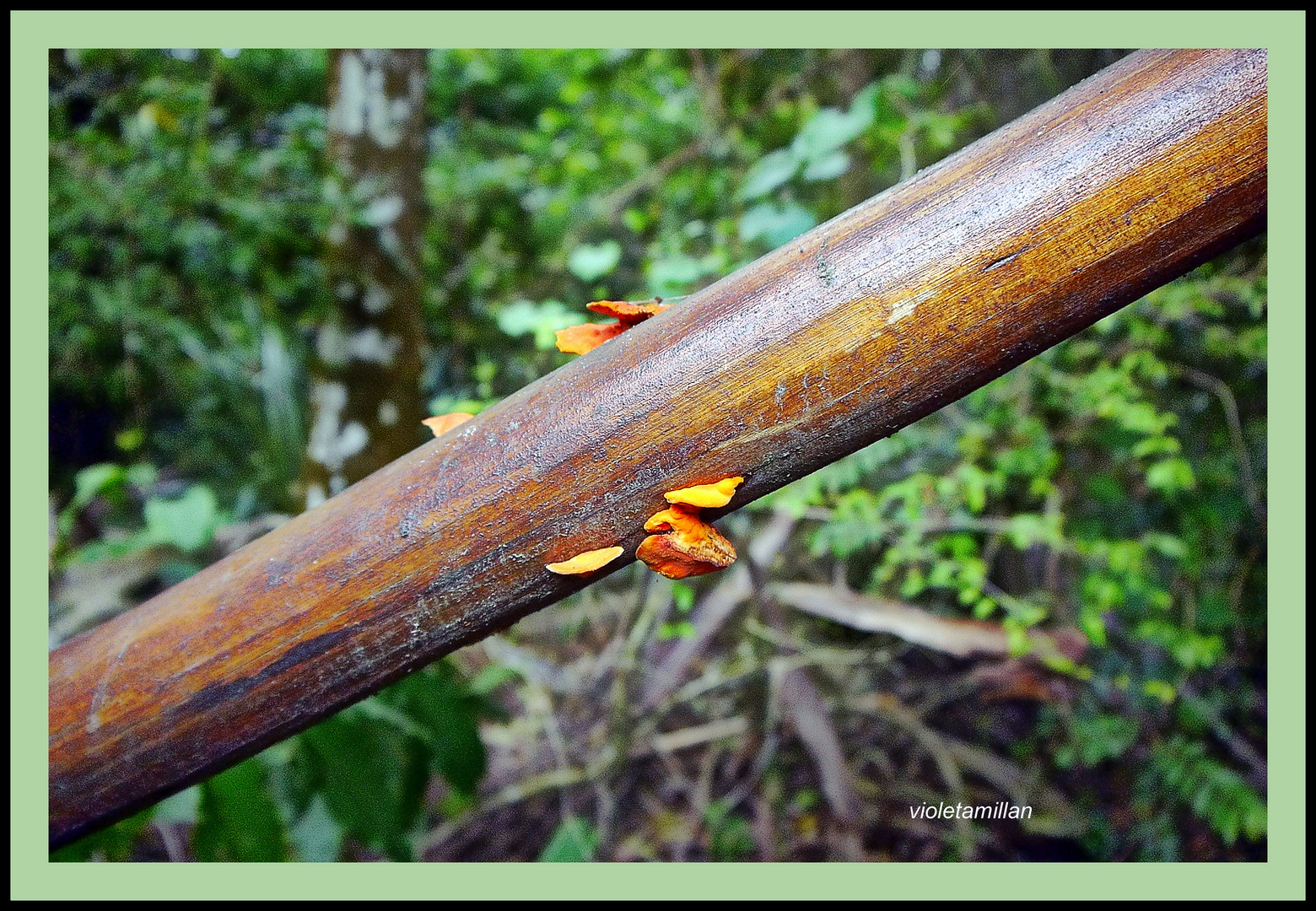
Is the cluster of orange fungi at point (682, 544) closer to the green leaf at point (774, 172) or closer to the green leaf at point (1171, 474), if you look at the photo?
the green leaf at point (774, 172)

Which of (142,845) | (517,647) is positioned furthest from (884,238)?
(142,845)

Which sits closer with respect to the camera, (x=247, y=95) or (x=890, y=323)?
(x=890, y=323)

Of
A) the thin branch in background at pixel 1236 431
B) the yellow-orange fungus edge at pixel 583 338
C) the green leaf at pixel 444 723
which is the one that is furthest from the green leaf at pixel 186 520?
the thin branch in background at pixel 1236 431

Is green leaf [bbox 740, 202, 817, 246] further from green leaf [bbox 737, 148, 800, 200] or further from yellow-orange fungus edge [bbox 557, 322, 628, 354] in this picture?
yellow-orange fungus edge [bbox 557, 322, 628, 354]

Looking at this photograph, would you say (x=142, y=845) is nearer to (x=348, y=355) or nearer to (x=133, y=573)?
(x=133, y=573)

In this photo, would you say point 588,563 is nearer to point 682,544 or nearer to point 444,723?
point 682,544
